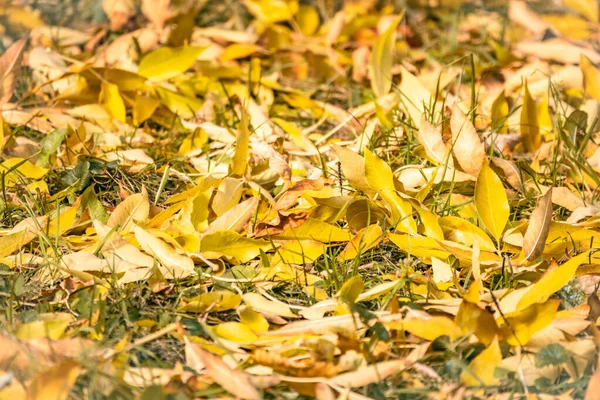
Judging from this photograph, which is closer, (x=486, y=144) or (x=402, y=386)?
(x=402, y=386)

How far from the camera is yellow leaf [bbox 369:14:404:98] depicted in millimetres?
2166

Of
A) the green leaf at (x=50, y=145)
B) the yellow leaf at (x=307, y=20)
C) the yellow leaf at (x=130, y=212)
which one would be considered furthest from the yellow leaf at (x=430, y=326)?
the yellow leaf at (x=307, y=20)

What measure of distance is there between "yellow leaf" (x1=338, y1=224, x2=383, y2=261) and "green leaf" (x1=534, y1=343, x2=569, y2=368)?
0.40 metres

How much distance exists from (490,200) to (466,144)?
0.62ft

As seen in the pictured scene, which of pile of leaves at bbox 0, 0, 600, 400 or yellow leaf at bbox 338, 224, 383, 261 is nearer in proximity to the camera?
pile of leaves at bbox 0, 0, 600, 400

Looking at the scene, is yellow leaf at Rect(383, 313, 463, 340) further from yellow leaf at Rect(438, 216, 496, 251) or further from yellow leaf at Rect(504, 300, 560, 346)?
yellow leaf at Rect(438, 216, 496, 251)

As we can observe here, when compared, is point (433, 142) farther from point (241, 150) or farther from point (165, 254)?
point (165, 254)

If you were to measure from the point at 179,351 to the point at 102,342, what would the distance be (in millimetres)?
121

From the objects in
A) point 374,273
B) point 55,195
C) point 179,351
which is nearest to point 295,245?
point 374,273

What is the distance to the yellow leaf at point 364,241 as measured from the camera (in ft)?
4.90

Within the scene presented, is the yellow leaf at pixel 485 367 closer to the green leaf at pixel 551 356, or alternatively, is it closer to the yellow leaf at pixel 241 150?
the green leaf at pixel 551 356

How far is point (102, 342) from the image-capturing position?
124 centimetres

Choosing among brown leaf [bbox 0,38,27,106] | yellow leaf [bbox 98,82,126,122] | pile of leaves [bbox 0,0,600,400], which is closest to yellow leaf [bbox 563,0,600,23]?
pile of leaves [bbox 0,0,600,400]

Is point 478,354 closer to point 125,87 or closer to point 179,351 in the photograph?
point 179,351
